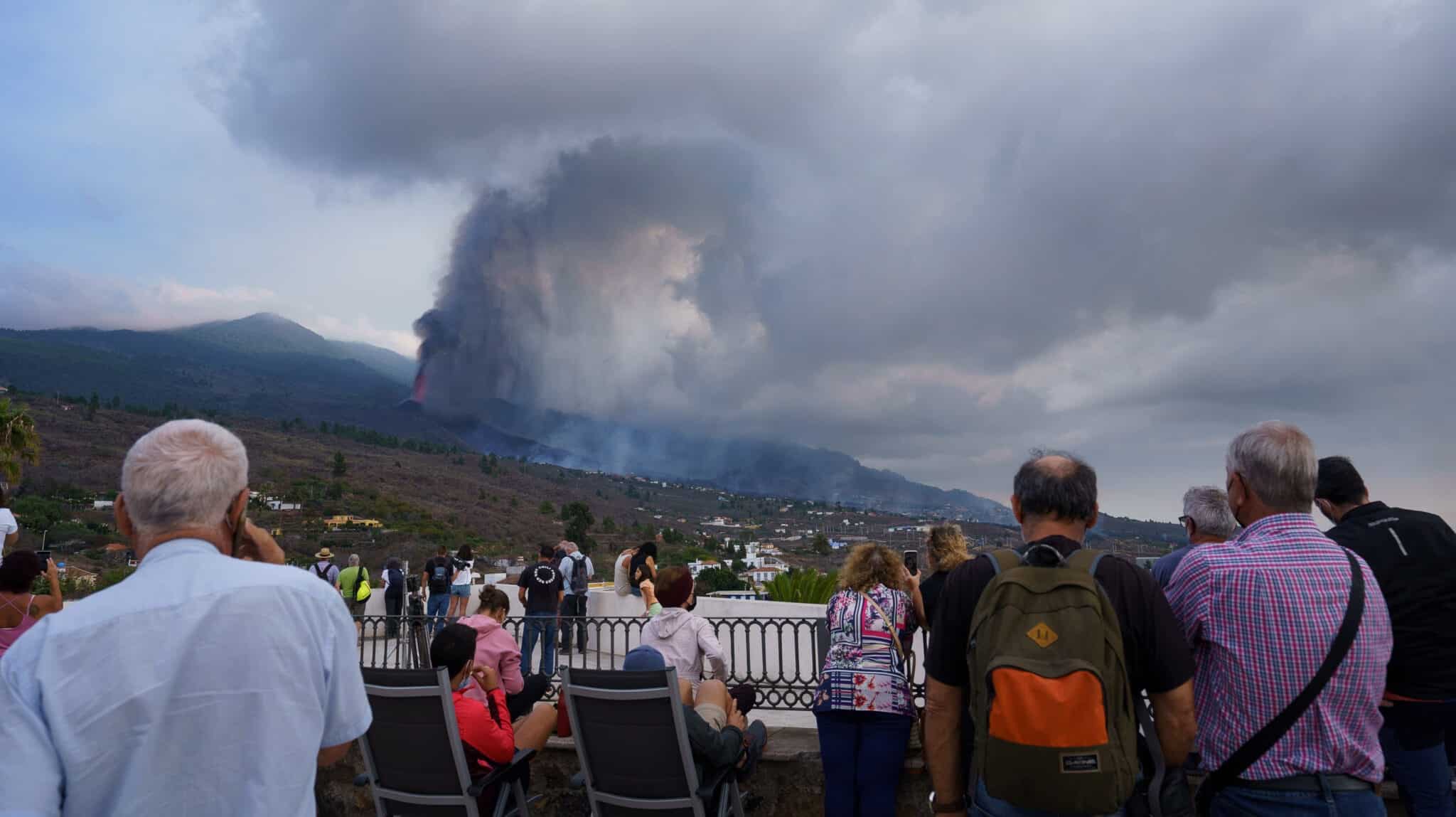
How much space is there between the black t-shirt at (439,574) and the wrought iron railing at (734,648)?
1.13 meters

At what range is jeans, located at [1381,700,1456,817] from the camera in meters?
3.06

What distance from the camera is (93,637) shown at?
169 cm

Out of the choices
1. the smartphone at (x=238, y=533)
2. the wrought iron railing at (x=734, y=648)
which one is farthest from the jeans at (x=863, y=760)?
the smartphone at (x=238, y=533)

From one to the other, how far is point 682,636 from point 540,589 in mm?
6852

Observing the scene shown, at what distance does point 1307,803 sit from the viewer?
8.18 feet

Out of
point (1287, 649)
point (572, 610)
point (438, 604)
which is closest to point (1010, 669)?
point (1287, 649)

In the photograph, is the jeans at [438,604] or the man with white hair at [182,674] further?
the jeans at [438,604]

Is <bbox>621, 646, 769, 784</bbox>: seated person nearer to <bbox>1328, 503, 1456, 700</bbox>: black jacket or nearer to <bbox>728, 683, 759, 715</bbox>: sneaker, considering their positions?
<bbox>728, 683, 759, 715</bbox>: sneaker

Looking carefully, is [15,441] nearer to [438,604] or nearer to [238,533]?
[438,604]

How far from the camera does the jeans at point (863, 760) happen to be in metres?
3.92

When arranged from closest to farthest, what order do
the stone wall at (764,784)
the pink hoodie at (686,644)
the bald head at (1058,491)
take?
the bald head at (1058,491), the stone wall at (764,784), the pink hoodie at (686,644)

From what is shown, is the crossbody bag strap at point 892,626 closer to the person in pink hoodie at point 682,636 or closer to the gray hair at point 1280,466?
the person in pink hoodie at point 682,636

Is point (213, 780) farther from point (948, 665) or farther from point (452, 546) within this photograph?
point (452, 546)

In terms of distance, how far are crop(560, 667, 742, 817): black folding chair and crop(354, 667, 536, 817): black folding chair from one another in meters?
0.47
